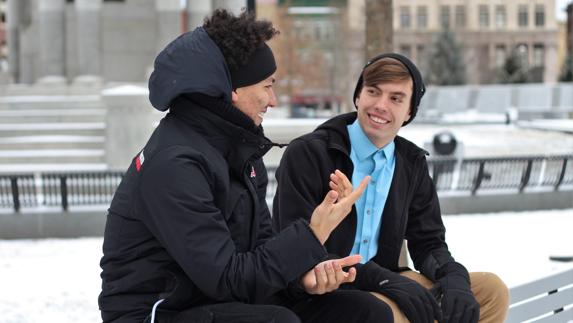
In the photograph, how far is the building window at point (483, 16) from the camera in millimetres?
94875

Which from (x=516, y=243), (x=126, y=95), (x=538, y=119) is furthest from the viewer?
(x=538, y=119)

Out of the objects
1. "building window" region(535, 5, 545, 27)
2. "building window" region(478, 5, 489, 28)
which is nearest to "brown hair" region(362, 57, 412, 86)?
"building window" region(478, 5, 489, 28)

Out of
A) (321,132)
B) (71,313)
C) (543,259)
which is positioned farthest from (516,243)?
(321,132)

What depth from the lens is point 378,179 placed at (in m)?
4.02

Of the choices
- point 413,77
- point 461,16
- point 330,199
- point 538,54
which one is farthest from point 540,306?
point 538,54

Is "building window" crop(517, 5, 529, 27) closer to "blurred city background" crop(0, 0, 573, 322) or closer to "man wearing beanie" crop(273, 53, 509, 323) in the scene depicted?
"blurred city background" crop(0, 0, 573, 322)

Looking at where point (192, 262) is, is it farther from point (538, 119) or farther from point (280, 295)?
point (538, 119)

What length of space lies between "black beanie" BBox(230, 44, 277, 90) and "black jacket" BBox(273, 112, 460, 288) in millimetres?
912

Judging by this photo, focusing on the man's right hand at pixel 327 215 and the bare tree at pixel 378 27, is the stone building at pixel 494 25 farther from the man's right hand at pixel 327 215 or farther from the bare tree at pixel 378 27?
the man's right hand at pixel 327 215

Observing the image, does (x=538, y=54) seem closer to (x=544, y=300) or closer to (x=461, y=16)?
(x=461, y=16)

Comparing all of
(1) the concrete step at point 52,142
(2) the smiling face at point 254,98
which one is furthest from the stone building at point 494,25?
(2) the smiling face at point 254,98

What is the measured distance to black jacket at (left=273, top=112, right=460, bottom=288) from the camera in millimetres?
3951

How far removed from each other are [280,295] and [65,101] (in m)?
19.0

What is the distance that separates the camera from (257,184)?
11.0ft
